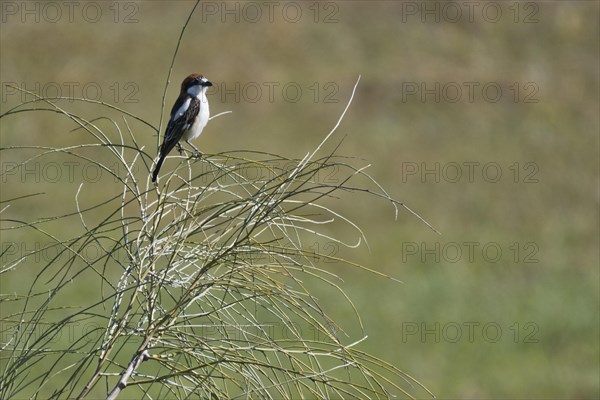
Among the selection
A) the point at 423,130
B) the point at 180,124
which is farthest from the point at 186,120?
the point at 423,130

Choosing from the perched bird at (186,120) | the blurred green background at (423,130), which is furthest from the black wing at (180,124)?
the blurred green background at (423,130)

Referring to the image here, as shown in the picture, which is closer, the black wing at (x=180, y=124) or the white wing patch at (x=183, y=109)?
the black wing at (x=180, y=124)

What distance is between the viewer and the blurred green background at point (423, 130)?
13.1 meters

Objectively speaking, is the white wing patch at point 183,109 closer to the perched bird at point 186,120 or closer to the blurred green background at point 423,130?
the perched bird at point 186,120

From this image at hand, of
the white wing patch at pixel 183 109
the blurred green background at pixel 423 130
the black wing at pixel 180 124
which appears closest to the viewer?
the black wing at pixel 180 124

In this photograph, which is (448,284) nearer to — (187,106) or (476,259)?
(476,259)

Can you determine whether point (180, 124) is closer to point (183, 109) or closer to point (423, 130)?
point (183, 109)

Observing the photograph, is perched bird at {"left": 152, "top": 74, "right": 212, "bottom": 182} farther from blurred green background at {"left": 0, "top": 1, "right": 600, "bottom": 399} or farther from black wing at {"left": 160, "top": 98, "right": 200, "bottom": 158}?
blurred green background at {"left": 0, "top": 1, "right": 600, "bottom": 399}

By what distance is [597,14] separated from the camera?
21.3m

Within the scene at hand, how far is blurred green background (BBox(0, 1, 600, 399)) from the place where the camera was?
42.9 ft

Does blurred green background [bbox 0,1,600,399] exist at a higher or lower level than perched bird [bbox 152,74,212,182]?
lower

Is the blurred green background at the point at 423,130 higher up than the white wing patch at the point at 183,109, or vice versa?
the white wing patch at the point at 183,109

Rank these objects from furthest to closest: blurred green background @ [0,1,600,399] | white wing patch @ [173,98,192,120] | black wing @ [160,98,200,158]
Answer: blurred green background @ [0,1,600,399], white wing patch @ [173,98,192,120], black wing @ [160,98,200,158]

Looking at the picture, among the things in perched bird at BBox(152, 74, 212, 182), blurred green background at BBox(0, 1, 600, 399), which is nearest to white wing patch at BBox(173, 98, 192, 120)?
perched bird at BBox(152, 74, 212, 182)
